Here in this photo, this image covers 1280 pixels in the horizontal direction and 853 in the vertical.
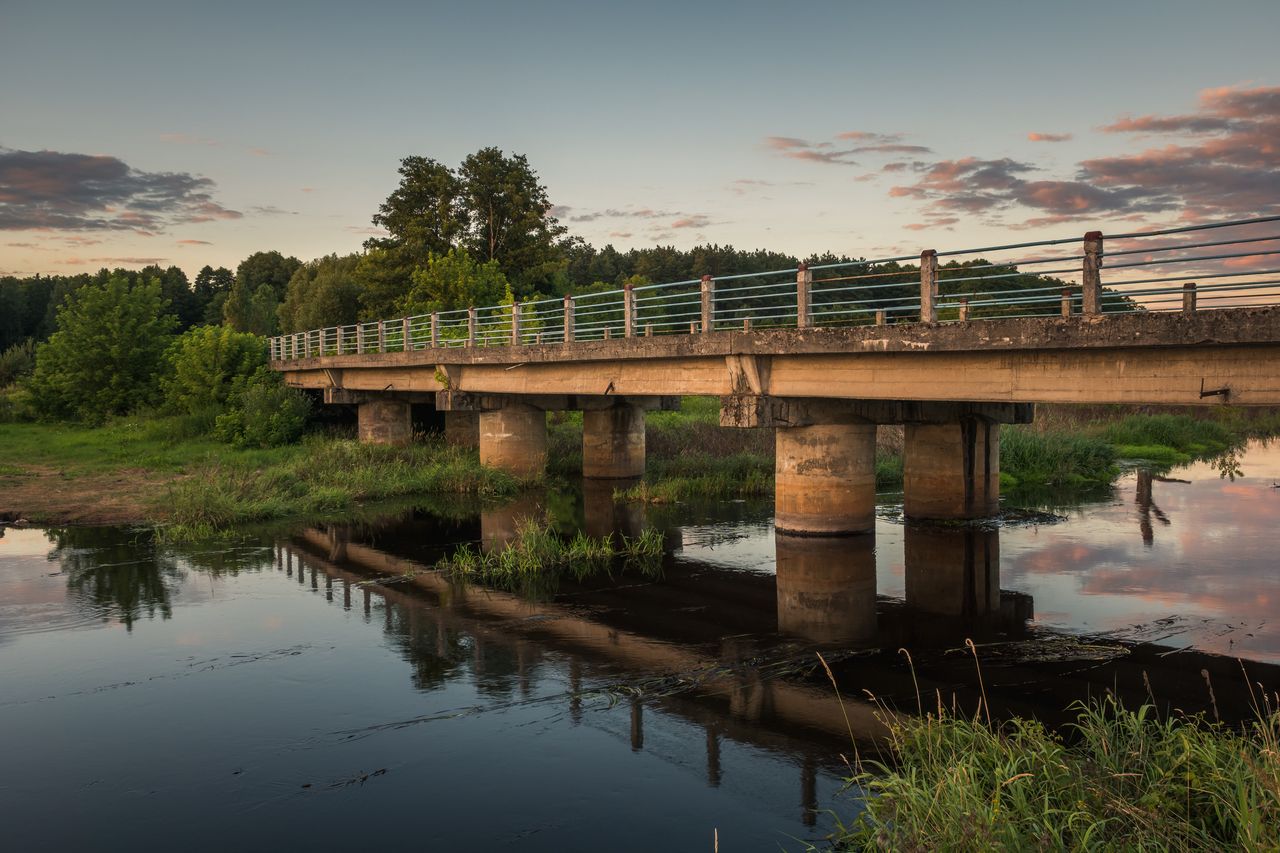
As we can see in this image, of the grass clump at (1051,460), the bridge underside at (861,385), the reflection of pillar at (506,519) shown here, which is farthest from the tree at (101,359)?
the grass clump at (1051,460)

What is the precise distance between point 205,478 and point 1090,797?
1090 inches

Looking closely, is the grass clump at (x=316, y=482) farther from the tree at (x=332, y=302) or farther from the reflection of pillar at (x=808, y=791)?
the tree at (x=332, y=302)

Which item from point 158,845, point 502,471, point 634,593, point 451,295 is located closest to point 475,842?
point 158,845

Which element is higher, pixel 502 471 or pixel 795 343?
pixel 795 343

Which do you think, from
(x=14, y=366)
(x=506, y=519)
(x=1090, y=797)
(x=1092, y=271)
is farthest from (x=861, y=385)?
(x=14, y=366)

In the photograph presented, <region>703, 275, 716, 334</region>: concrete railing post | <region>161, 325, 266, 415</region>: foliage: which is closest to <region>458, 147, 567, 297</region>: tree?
<region>161, 325, 266, 415</region>: foliage

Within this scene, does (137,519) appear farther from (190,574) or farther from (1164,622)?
(1164,622)

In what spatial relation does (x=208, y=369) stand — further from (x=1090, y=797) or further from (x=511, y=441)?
(x=1090, y=797)

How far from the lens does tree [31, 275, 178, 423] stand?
4891 cm

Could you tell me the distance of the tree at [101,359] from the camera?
48.9 m

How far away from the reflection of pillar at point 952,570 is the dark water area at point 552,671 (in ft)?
0.32

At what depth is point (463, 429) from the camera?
3944 centimetres

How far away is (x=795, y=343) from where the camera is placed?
19.8m

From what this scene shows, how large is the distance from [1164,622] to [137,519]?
2375cm
